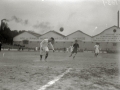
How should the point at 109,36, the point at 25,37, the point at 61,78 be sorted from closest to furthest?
the point at 61,78, the point at 109,36, the point at 25,37

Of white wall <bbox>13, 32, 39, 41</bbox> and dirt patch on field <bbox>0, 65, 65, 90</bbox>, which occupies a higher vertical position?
white wall <bbox>13, 32, 39, 41</bbox>

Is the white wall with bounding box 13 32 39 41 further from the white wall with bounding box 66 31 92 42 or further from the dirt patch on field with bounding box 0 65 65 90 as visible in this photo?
the dirt patch on field with bounding box 0 65 65 90

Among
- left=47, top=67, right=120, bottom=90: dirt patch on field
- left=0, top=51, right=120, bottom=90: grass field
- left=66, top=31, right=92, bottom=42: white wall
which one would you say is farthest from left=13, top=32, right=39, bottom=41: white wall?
left=47, top=67, right=120, bottom=90: dirt patch on field

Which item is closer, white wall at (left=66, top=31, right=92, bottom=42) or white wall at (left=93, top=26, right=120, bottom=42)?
white wall at (left=93, top=26, right=120, bottom=42)

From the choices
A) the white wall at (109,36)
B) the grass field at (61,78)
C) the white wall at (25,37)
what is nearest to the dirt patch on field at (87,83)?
the grass field at (61,78)

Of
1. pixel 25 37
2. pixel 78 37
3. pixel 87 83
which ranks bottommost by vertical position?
pixel 87 83

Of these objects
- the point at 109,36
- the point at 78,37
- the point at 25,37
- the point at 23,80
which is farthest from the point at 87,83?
the point at 25,37

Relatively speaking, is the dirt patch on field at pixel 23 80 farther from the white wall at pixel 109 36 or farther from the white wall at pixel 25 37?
the white wall at pixel 25 37

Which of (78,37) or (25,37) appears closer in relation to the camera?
(78,37)

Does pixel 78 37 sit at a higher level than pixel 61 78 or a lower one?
higher

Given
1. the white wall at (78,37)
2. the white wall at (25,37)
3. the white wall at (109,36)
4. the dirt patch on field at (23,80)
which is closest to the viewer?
the dirt patch on field at (23,80)

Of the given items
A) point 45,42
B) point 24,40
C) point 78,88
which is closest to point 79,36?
point 24,40

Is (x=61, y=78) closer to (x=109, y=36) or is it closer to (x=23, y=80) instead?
(x=23, y=80)

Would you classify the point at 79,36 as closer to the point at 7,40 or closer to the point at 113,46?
the point at 113,46
